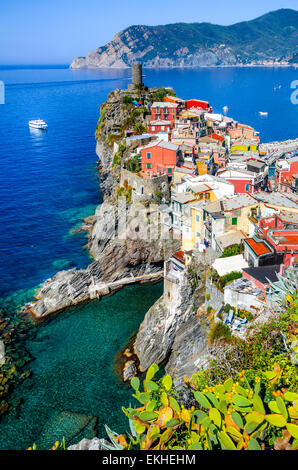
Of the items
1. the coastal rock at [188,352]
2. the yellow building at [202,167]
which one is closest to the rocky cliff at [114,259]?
the yellow building at [202,167]

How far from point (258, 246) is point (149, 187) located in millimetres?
22594

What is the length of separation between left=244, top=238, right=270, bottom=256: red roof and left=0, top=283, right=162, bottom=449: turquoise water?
15.0 metres

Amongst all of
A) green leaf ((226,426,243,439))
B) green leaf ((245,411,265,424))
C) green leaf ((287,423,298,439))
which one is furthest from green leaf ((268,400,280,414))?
green leaf ((226,426,243,439))

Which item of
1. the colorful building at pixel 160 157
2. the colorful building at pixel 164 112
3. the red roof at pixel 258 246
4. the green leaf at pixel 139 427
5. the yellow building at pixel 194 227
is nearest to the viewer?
the green leaf at pixel 139 427

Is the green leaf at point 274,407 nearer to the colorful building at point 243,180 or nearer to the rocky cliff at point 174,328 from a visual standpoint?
the rocky cliff at point 174,328

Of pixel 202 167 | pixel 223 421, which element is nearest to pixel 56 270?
pixel 202 167

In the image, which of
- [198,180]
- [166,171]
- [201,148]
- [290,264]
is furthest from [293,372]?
[201,148]

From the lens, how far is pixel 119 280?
4541 centimetres

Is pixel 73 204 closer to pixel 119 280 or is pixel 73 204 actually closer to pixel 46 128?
pixel 119 280

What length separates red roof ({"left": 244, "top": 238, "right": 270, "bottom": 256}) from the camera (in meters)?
27.5

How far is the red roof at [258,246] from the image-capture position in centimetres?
2745

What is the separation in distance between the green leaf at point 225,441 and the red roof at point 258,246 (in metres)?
18.8

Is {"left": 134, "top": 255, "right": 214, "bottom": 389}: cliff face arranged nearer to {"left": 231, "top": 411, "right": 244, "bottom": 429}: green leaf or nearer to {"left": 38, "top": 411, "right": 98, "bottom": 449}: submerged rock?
{"left": 38, "top": 411, "right": 98, "bottom": 449}: submerged rock

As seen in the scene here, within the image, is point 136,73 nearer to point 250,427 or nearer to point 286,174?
point 286,174
